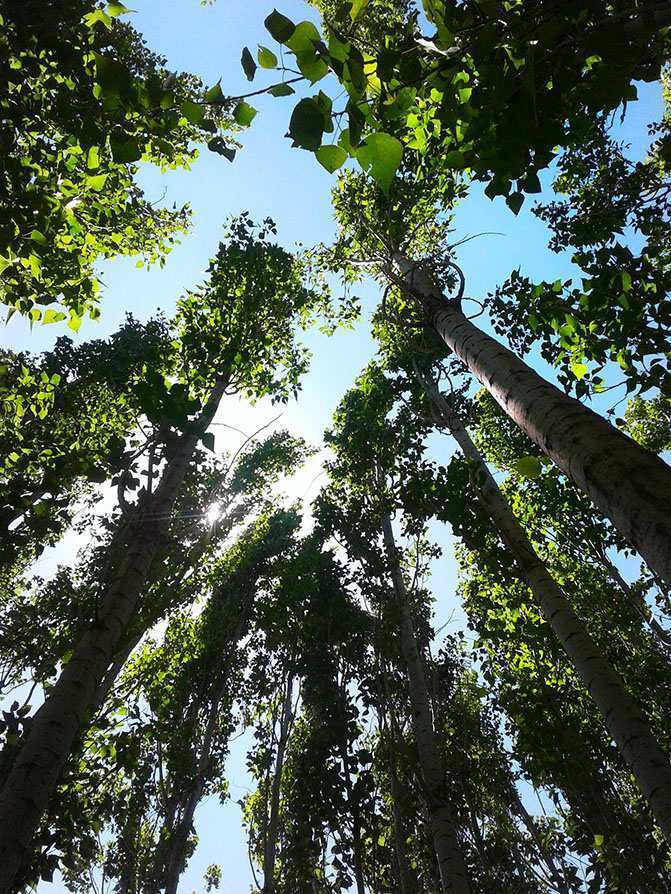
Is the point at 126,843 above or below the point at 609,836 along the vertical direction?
above

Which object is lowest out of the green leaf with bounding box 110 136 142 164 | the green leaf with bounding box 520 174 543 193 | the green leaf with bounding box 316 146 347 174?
the green leaf with bounding box 316 146 347 174

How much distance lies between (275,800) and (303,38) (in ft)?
33.3

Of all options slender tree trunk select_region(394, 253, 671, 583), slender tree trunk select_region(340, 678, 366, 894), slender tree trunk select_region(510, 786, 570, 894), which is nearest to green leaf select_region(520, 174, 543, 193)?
slender tree trunk select_region(394, 253, 671, 583)

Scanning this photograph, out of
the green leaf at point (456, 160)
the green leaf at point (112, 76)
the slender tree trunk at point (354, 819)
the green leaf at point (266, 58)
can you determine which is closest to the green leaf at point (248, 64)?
the green leaf at point (266, 58)

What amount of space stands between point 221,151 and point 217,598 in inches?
504

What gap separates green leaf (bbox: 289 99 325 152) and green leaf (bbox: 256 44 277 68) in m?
0.21

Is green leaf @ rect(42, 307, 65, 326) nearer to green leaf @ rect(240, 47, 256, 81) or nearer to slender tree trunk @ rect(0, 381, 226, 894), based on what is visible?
slender tree trunk @ rect(0, 381, 226, 894)

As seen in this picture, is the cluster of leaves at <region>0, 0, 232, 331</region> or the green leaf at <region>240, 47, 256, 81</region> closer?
the green leaf at <region>240, 47, 256, 81</region>

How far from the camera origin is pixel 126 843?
27.8 feet

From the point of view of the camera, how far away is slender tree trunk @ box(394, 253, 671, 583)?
1.10 meters

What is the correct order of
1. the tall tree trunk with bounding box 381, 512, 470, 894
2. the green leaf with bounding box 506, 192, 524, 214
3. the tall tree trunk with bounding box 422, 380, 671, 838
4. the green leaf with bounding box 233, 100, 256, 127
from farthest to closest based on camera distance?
1. the tall tree trunk with bounding box 381, 512, 470, 894
2. the tall tree trunk with bounding box 422, 380, 671, 838
3. the green leaf with bounding box 506, 192, 524, 214
4. the green leaf with bounding box 233, 100, 256, 127

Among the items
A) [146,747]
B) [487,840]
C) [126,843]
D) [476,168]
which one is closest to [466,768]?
[487,840]

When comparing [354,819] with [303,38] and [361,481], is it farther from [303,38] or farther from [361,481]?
[303,38]

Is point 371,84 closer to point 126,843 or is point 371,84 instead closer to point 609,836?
point 609,836
